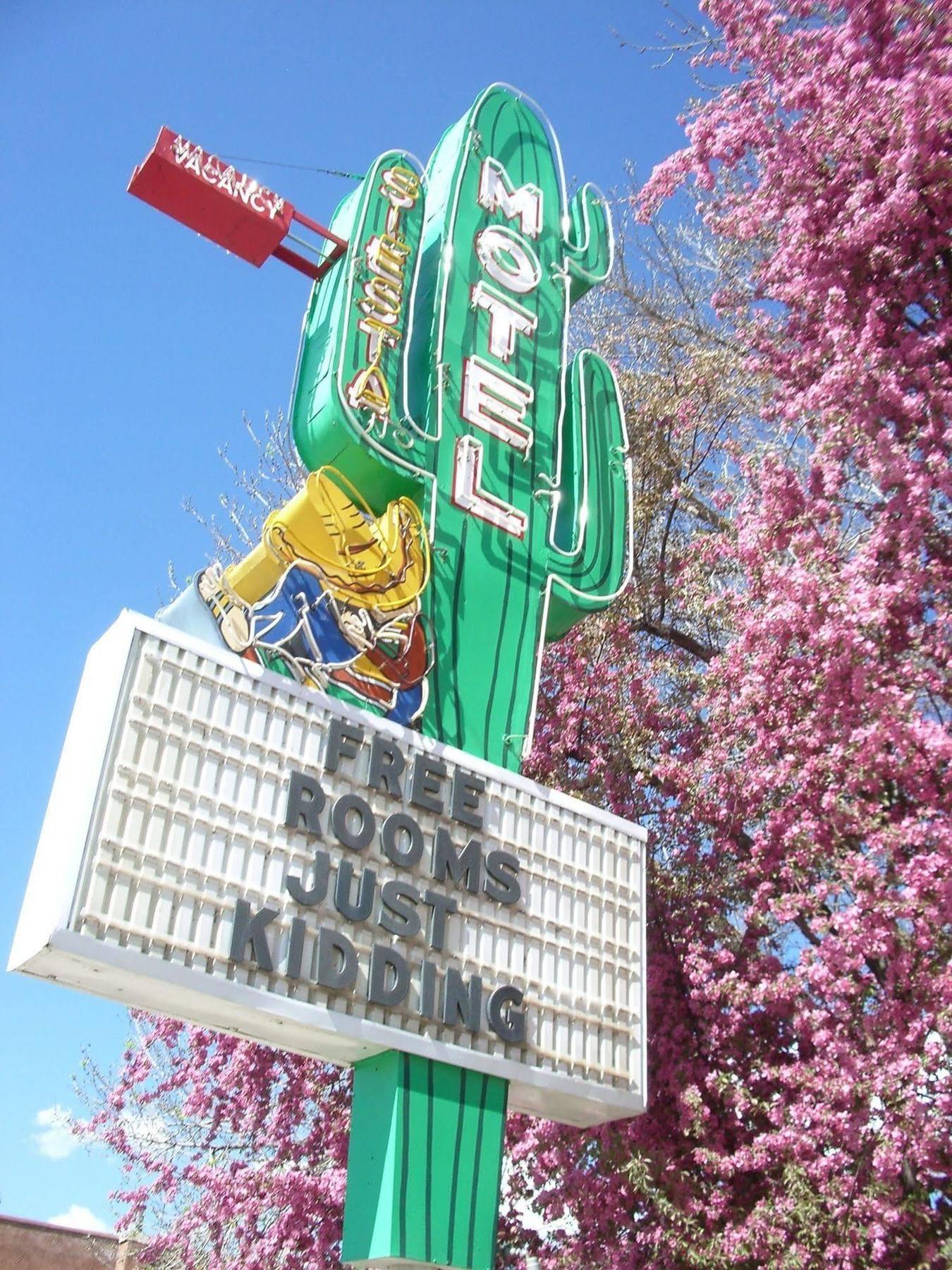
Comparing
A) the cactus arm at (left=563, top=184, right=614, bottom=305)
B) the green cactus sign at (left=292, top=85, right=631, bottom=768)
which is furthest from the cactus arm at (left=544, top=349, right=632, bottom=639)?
the cactus arm at (left=563, top=184, right=614, bottom=305)

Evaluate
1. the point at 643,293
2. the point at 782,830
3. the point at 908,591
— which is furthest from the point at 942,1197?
the point at 643,293

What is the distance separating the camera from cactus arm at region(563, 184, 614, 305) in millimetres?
14195

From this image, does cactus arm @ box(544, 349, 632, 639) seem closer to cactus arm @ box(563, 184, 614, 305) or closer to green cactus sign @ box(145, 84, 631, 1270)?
green cactus sign @ box(145, 84, 631, 1270)

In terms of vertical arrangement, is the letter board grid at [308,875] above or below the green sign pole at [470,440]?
below

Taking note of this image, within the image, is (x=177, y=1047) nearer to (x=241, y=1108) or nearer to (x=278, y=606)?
(x=241, y=1108)

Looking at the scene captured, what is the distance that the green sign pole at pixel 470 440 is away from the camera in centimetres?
891

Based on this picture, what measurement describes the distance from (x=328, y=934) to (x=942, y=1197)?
6133 mm

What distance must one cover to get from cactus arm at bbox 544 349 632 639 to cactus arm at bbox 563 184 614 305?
1.02 m

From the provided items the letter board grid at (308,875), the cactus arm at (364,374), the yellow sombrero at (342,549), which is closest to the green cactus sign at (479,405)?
the cactus arm at (364,374)

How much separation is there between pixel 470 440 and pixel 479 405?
1.69 feet

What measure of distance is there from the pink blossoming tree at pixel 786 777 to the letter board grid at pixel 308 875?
5.62ft

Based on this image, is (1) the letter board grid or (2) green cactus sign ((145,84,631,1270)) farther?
(2) green cactus sign ((145,84,631,1270))

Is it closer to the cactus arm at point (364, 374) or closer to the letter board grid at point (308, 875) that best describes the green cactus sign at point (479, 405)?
the cactus arm at point (364, 374)

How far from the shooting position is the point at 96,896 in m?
7.77
